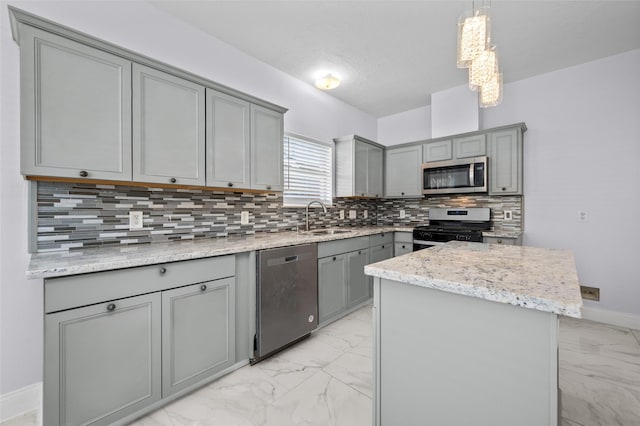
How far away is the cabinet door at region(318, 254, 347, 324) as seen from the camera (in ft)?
8.92

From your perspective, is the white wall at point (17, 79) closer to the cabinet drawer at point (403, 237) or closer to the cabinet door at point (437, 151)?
the cabinet door at point (437, 151)

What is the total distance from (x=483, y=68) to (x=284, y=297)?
6.83ft

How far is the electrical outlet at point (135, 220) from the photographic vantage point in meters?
2.01

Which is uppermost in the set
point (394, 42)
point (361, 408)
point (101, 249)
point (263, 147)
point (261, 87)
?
point (394, 42)

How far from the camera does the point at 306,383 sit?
6.27 feet

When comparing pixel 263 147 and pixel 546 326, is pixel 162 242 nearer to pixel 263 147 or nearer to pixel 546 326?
pixel 263 147

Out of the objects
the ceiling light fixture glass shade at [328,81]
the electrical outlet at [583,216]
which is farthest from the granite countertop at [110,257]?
the electrical outlet at [583,216]

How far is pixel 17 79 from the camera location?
→ 1.65 metres

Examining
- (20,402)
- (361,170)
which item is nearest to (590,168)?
(361,170)

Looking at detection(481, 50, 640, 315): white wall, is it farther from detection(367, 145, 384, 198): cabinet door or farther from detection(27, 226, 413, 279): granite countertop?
detection(27, 226, 413, 279): granite countertop

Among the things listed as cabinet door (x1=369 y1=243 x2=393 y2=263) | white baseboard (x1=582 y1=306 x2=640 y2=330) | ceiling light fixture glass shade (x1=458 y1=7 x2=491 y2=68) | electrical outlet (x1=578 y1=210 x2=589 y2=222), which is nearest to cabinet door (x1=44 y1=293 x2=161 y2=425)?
ceiling light fixture glass shade (x1=458 y1=7 x2=491 y2=68)

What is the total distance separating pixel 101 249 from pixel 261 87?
2.18 m

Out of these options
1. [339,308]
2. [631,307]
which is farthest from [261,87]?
[631,307]

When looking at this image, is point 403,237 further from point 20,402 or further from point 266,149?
point 20,402
